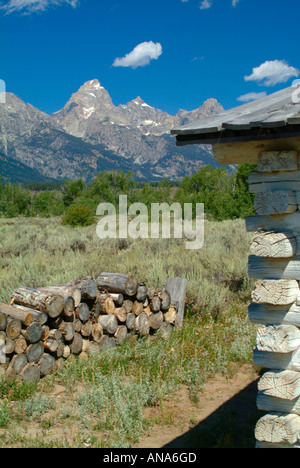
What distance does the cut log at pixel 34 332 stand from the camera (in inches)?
195

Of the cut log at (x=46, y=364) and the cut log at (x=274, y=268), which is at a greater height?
the cut log at (x=274, y=268)

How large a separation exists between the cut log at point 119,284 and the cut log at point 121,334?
52cm

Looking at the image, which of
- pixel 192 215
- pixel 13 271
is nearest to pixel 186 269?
pixel 13 271

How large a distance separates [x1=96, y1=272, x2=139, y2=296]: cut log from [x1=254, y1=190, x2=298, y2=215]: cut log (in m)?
3.54

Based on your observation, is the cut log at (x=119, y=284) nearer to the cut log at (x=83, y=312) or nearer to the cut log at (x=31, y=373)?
the cut log at (x=83, y=312)

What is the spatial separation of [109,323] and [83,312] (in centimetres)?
47

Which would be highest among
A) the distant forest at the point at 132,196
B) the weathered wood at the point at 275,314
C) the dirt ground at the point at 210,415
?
the distant forest at the point at 132,196

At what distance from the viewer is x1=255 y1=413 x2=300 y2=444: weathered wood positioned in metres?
3.05

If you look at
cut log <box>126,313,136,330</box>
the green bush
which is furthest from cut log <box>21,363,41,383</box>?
the green bush

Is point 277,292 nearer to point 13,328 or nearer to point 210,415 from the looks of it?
point 210,415

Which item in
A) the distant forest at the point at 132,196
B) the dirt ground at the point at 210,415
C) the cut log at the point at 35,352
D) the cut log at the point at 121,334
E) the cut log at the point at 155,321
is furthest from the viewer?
the distant forest at the point at 132,196

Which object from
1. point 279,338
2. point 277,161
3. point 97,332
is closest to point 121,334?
point 97,332

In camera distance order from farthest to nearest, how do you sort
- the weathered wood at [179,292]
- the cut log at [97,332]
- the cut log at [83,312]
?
1. the weathered wood at [179,292]
2. the cut log at [97,332]
3. the cut log at [83,312]

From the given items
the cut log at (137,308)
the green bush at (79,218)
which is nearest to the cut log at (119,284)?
the cut log at (137,308)
